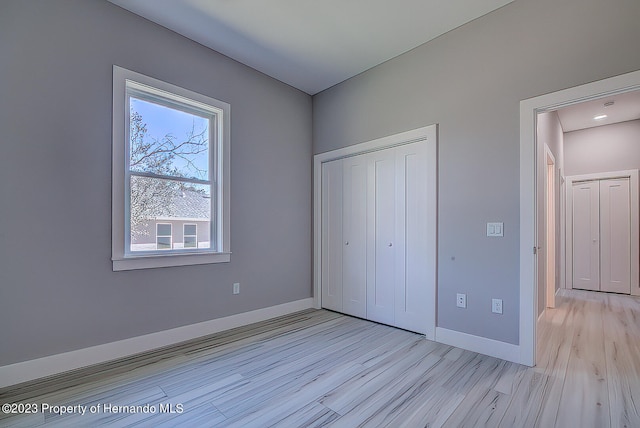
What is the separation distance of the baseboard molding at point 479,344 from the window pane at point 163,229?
277 centimetres

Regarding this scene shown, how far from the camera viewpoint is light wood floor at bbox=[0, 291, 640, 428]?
5.67 ft

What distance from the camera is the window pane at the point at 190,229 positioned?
9.80ft

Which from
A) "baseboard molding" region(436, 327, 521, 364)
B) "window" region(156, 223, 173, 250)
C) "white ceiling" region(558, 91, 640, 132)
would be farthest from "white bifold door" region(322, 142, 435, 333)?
"white ceiling" region(558, 91, 640, 132)

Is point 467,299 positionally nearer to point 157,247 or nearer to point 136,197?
point 157,247

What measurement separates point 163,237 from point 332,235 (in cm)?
203

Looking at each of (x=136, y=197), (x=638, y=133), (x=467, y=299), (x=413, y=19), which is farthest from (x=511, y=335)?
(x=638, y=133)

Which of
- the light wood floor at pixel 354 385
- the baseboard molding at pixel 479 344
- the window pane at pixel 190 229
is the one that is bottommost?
the light wood floor at pixel 354 385

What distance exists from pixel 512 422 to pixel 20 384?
10.4 ft

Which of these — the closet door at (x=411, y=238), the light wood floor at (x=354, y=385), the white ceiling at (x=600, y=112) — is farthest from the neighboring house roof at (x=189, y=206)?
the white ceiling at (x=600, y=112)

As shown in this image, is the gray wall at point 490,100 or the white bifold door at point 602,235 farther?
the white bifold door at point 602,235

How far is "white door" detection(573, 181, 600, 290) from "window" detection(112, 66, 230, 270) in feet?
20.1

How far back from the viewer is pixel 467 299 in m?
2.72

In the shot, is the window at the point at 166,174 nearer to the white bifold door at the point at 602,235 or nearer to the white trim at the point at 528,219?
the white trim at the point at 528,219

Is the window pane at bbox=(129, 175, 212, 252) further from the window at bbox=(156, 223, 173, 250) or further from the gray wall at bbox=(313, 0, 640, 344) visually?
the gray wall at bbox=(313, 0, 640, 344)
